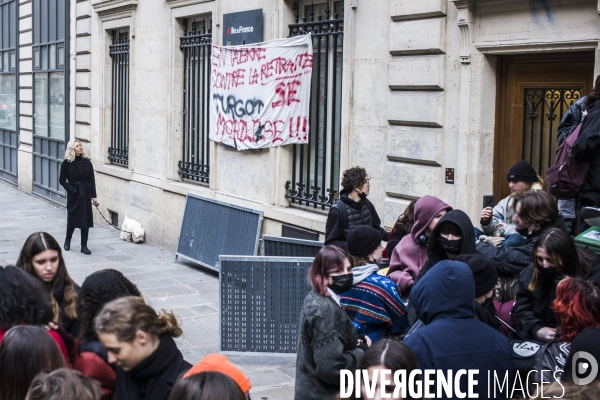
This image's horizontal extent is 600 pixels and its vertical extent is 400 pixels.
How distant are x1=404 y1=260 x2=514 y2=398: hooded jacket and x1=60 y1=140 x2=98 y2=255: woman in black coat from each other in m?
10.3

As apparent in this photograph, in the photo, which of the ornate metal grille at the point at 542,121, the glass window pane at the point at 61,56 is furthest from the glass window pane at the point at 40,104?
the ornate metal grille at the point at 542,121

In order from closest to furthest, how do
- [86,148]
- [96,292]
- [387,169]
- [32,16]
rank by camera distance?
[96,292] < [387,169] < [86,148] < [32,16]

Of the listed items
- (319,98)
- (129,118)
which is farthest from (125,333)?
(129,118)

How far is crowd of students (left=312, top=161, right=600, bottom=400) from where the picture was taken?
3930 mm

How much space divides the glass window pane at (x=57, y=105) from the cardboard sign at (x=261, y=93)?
766cm

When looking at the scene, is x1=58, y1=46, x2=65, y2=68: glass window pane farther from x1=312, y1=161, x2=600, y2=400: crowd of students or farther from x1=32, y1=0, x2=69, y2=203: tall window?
x1=312, y1=161, x2=600, y2=400: crowd of students

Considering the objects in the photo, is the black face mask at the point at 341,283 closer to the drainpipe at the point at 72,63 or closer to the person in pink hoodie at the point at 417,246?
the person in pink hoodie at the point at 417,246

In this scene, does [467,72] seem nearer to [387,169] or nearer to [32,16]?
[387,169]

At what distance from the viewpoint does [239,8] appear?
Result: 12250 millimetres

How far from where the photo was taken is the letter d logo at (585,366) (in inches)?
141

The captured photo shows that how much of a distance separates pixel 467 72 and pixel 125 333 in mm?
5587

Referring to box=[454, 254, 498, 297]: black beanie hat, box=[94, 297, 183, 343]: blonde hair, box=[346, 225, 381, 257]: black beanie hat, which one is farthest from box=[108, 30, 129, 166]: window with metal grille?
box=[94, 297, 183, 343]: blonde hair

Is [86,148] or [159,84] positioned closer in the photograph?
[159,84]

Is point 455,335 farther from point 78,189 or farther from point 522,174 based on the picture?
point 78,189
